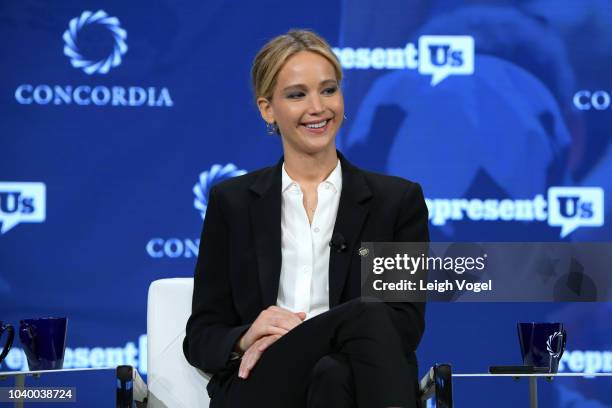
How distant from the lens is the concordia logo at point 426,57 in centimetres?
371

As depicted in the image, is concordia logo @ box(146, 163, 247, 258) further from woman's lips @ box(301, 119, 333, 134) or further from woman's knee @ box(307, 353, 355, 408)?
woman's knee @ box(307, 353, 355, 408)

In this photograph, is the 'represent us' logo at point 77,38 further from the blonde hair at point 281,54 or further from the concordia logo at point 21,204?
the blonde hair at point 281,54

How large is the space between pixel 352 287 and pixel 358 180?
0.27 m

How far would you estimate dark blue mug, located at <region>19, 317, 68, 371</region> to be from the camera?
8.14 feet

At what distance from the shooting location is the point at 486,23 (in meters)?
3.72

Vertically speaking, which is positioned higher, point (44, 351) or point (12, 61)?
point (12, 61)

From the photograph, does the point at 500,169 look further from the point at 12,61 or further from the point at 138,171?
the point at 12,61

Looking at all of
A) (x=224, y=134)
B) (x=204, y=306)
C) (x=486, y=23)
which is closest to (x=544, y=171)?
(x=486, y=23)

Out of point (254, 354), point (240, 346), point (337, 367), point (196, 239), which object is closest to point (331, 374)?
point (337, 367)

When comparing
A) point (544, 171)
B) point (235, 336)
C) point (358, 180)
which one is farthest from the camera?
point (544, 171)

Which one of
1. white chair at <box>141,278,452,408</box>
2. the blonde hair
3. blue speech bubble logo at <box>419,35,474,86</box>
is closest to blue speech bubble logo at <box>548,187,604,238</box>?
blue speech bubble logo at <box>419,35,474,86</box>

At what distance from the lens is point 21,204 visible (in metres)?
3.72
